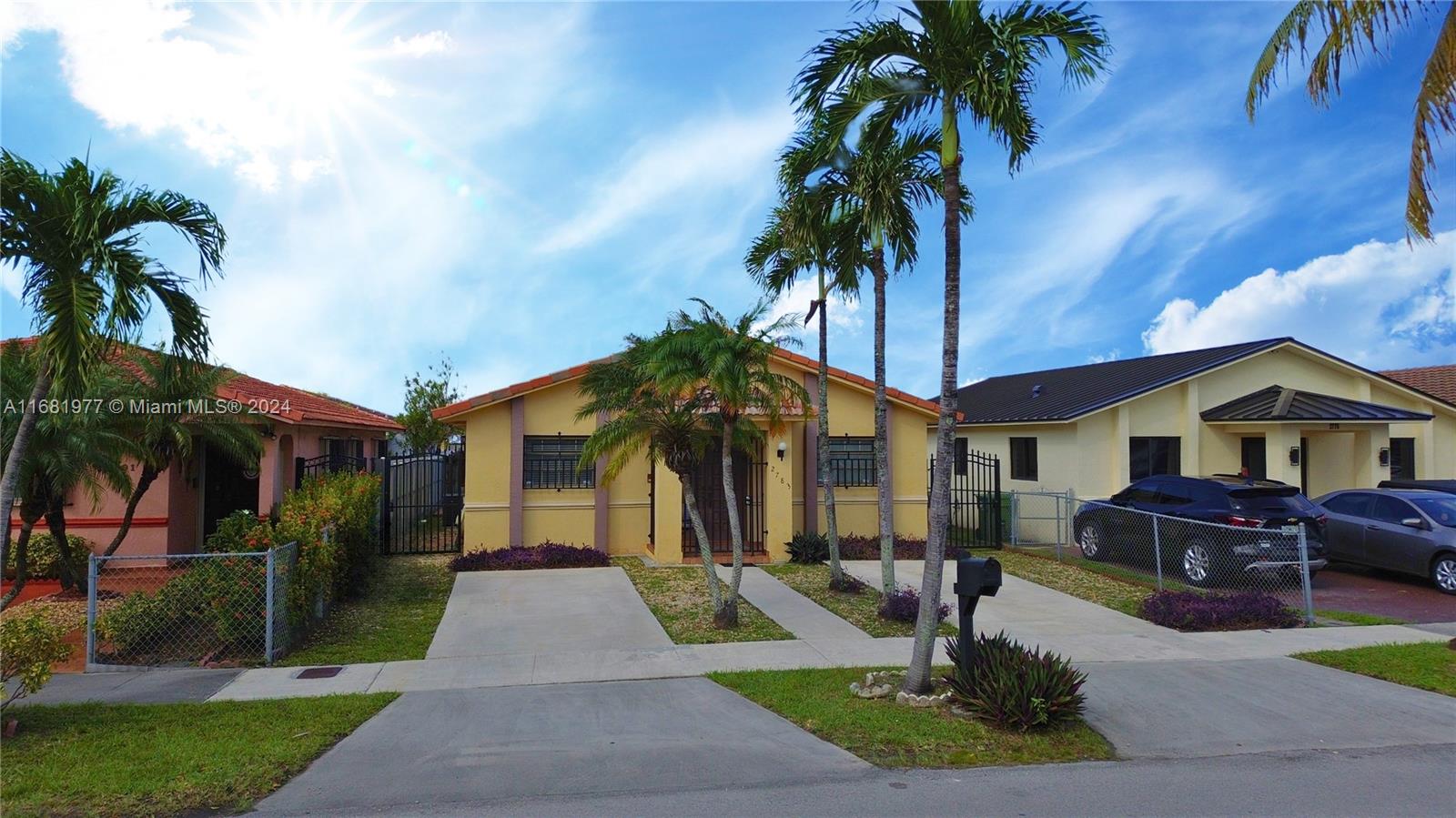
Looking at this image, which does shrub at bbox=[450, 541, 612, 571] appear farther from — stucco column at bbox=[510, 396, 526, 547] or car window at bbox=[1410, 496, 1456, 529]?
car window at bbox=[1410, 496, 1456, 529]

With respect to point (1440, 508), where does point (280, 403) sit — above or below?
above

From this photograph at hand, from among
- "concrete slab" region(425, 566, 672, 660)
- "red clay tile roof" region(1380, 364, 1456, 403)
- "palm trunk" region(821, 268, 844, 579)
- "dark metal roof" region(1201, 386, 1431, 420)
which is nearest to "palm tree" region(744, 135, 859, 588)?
"palm trunk" region(821, 268, 844, 579)

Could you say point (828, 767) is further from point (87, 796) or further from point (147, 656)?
point (147, 656)

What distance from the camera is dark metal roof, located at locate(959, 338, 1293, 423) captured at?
18906 millimetres

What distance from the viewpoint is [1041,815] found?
474cm

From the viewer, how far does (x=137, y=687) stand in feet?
24.0

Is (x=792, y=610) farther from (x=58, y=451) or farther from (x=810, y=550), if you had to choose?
(x=58, y=451)

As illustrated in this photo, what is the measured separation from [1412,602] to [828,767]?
437 inches

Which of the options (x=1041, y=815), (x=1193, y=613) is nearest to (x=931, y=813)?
(x=1041, y=815)

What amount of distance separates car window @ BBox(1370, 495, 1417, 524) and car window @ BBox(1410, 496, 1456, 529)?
0.15m

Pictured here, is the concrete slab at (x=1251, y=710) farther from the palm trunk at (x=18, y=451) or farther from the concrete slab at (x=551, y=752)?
the palm trunk at (x=18, y=451)

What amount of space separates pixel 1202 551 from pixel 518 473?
11.5 m

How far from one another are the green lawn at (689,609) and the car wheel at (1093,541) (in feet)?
23.7

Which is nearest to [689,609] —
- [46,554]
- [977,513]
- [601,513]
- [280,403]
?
[601,513]
